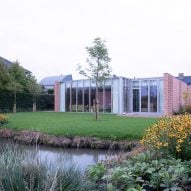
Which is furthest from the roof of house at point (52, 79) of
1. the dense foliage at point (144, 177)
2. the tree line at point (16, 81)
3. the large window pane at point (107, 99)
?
the dense foliage at point (144, 177)

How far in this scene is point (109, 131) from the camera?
12.3 metres

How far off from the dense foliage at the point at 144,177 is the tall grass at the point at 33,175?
0.80ft

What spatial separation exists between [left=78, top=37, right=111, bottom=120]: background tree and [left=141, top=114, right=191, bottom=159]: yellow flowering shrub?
1372 centimetres

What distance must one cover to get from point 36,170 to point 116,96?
84.0 feet

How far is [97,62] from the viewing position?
19.2 m

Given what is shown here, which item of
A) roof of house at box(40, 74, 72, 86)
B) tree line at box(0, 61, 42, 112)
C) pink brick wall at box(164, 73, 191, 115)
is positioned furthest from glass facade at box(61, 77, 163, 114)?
roof of house at box(40, 74, 72, 86)

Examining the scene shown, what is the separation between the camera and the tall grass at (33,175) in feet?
10.7

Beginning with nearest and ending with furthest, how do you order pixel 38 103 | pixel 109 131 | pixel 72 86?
pixel 109 131, pixel 72 86, pixel 38 103

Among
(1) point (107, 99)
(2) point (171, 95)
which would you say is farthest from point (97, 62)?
(1) point (107, 99)

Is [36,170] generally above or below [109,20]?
below

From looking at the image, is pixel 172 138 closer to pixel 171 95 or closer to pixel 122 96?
pixel 171 95

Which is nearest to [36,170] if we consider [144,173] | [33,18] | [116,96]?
[144,173]

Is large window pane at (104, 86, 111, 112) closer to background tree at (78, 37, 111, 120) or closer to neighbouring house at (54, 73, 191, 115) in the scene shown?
neighbouring house at (54, 73, 191, 115)

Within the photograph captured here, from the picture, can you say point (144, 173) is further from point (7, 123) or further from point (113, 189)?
point (7, 123)
